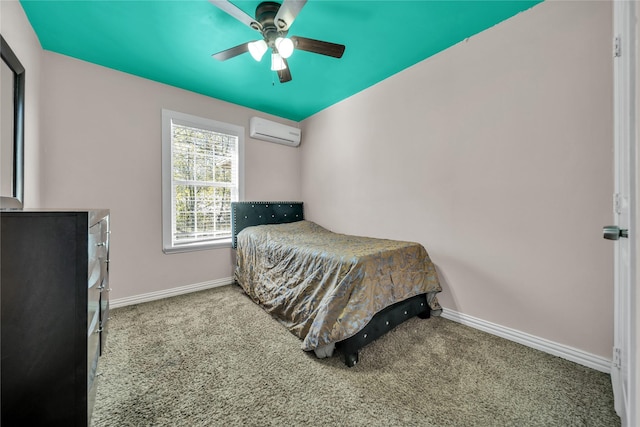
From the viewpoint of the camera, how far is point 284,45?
1.62 meters

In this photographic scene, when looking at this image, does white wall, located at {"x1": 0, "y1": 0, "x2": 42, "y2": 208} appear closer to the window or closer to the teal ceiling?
the teal ceiling

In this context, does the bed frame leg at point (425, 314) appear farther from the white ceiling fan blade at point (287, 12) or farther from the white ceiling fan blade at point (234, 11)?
the white ceiling fan blade at point (234, 11)

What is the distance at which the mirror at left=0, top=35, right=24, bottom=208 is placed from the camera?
1301mm

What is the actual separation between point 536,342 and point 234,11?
305cm

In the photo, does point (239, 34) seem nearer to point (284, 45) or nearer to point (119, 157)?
point (284, 45)

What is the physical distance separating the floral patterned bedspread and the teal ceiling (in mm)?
1772

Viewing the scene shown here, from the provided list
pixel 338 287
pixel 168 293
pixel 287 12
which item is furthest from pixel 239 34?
pixel 168 293

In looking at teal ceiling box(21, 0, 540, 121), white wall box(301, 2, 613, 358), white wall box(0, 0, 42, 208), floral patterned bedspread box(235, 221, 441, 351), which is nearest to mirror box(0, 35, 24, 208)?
white wall box(0, 0, 42, 208)

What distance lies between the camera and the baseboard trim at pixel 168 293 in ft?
7.81

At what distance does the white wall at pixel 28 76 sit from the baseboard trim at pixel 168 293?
1.12 meters

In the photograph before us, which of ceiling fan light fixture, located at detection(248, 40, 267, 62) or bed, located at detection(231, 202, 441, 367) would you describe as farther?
ceiling fan light fixture, located at detection(248, 40, 267, 62)

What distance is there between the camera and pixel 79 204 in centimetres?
224

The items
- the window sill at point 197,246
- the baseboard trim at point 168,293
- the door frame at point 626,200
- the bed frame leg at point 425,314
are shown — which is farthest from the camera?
the window sill at point 197,246

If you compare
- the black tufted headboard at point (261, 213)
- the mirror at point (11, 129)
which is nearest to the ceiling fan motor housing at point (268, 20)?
the mirror at point (11, 129)
